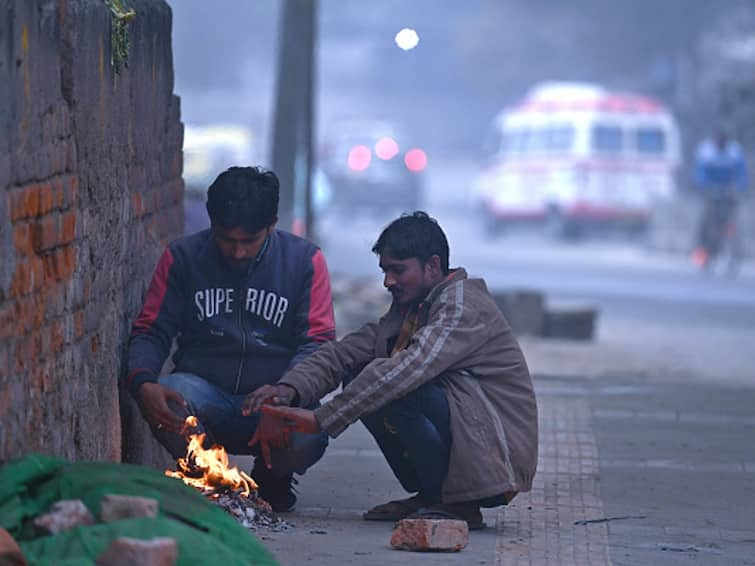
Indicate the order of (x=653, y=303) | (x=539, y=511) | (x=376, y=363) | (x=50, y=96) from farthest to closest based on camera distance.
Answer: (x=653, y=303), (x=539, y=511), (x=376, y=363), (x=50, y=96)

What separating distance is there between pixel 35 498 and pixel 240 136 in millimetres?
29047

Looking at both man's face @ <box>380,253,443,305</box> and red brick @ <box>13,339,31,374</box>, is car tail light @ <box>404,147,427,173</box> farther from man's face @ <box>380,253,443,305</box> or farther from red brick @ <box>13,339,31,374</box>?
red brick @ <box>13,339,31,374</box>

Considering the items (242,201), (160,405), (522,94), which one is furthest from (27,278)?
(522,94)

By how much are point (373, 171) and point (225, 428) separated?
24.2 metres

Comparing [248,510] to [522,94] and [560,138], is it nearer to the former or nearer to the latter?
[560,138]

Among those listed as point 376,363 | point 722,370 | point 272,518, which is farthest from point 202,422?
point 722,370

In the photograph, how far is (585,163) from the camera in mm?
26500

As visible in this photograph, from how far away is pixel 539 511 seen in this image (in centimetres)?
607

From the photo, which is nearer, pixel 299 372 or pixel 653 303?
pixel 299 372

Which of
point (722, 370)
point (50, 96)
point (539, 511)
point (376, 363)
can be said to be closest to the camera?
point (50, 96)

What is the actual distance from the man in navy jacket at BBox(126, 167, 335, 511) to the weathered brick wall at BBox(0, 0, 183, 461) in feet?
0.59

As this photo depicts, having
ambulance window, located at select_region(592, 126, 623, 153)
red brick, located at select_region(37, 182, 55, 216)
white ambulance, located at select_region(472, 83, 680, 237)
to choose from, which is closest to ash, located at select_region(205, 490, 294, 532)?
red brick, located at select_region(37, 182, 55, 216)

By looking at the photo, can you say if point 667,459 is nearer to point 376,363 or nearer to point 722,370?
point 376,363

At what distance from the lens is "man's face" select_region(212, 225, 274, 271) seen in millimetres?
5641
